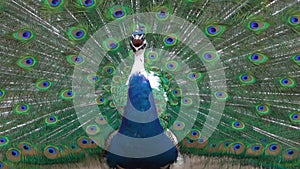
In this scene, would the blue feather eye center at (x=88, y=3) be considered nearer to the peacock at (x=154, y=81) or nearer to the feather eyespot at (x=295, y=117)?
the peacock at (x=154, y=81)

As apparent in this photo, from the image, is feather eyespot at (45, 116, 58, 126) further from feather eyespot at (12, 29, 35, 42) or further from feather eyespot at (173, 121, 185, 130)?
feather eyespot at (173, 121, 185, 130)

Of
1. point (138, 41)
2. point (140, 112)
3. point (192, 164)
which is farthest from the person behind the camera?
point (192, 164)

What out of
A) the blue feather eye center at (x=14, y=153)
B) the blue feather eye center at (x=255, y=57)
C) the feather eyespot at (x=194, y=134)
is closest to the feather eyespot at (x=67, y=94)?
the blue feather eye center at (x=14, y=153)

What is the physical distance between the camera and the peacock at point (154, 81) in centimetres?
284

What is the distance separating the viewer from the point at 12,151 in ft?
9.87

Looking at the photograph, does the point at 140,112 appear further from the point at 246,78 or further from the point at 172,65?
the point at 246,78

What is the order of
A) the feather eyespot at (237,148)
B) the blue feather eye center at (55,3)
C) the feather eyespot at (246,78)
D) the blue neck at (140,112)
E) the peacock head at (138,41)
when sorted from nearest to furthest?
the peacock head at (138,41) → the blue neck at (140,112) → the blue feather eye center at (55,3) → the feather eyespot at (246,78) → the feather eyespot at (237,148)

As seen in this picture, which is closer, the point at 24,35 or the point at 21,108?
the point at 24,35

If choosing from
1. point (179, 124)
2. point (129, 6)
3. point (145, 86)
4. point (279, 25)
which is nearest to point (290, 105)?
point (279, 25)

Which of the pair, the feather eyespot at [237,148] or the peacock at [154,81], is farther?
the feather eyespot at [237,148]

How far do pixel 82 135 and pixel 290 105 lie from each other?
1.31 metres

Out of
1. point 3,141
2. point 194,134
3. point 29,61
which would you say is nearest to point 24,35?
point 29,61

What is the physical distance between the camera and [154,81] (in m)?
2.86

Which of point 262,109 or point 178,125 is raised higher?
point 262,109
